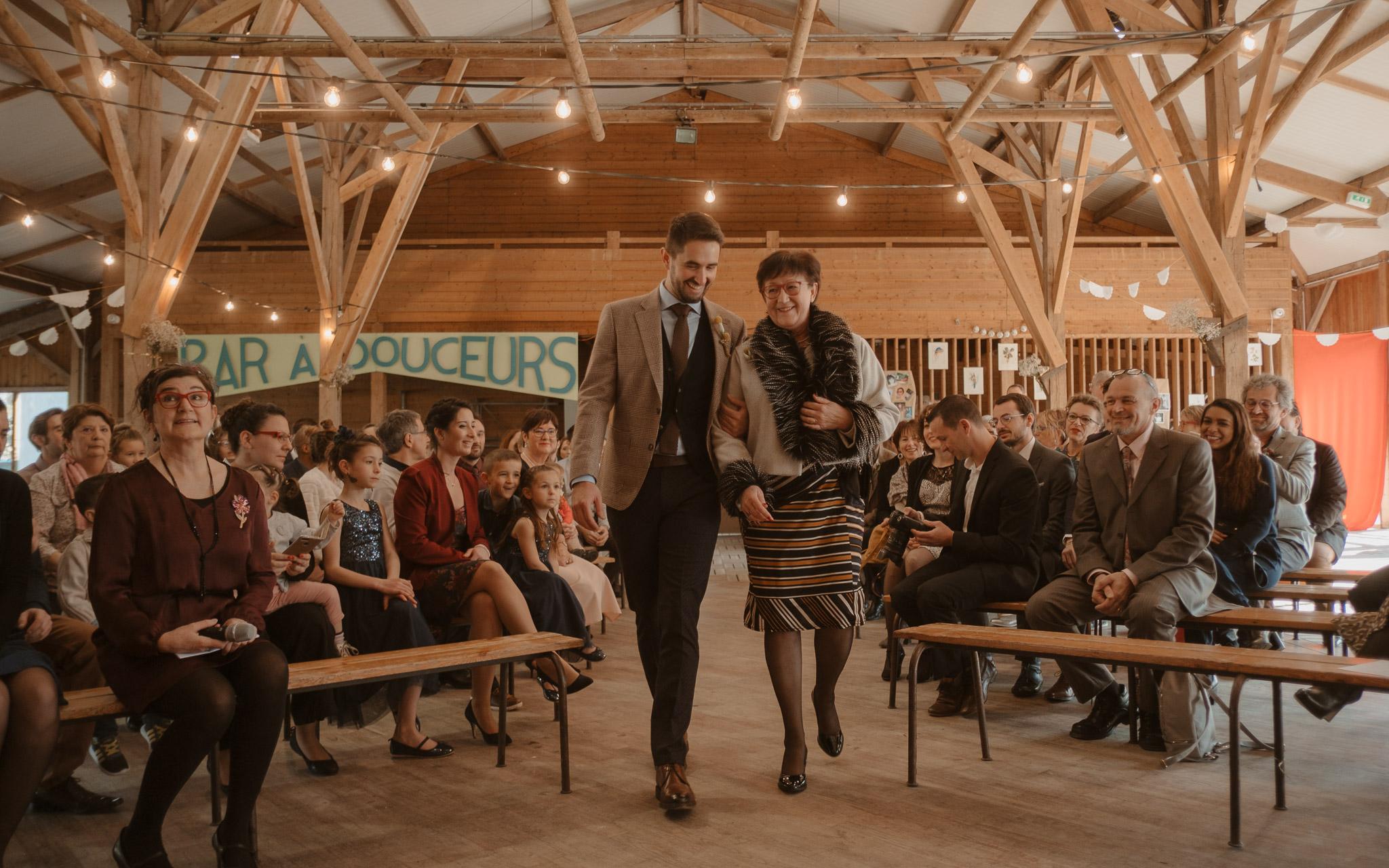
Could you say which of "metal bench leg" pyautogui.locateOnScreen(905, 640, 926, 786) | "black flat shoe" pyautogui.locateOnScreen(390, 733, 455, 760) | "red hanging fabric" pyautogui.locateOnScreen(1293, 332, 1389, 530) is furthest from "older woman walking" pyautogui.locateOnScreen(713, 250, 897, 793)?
"red hanging fabric" pyautogui.locateOnScreen(1293, 332, 1389, 530)

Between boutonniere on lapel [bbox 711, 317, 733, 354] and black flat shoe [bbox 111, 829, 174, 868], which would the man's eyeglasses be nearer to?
boutonniere on lapel [bbox 711, 317, 733, 354]

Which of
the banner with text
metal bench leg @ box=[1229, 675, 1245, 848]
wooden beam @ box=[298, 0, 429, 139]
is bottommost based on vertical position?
metal bench leg @ box=[1229, 675, 1245, 848]

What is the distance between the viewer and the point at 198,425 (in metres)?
2.47

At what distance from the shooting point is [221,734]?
2.27 meters

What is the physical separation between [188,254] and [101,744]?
6246 mm

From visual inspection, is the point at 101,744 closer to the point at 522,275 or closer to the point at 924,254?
the point at 522,275

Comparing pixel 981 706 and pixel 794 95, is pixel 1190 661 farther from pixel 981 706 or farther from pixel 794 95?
pixel 794 95

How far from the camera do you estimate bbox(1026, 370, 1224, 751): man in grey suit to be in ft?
11.1

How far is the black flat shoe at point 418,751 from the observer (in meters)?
3.34

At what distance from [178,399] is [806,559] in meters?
1.78

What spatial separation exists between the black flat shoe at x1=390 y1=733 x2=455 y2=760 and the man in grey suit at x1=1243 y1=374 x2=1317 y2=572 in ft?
12.1

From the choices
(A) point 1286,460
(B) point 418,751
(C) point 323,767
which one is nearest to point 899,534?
(A) point 1286,460

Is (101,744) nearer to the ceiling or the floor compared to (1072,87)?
nearer to the floor

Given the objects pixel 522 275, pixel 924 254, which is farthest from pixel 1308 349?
pixel 522 275
